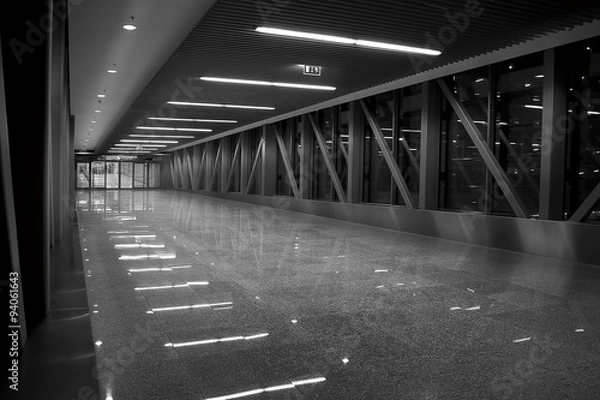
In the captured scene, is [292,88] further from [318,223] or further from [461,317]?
[461,317]

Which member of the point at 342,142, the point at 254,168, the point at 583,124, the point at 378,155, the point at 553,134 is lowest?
the point at 254,168

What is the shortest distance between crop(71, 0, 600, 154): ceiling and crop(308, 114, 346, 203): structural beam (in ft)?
12.3

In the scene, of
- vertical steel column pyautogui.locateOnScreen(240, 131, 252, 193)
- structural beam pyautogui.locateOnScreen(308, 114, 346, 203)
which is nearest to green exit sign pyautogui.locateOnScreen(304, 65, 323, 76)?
structural beam pyautogui.locateOnScreen(308, 114, 346, 203)

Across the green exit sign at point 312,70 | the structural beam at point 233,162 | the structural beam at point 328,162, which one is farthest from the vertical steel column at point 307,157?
the structural beam at point 233,162

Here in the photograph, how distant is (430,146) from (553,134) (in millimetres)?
4230

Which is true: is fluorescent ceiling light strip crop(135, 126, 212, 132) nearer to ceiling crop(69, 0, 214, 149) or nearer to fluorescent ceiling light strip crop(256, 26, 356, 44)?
ceiling crop(69, 0, 214, 149)

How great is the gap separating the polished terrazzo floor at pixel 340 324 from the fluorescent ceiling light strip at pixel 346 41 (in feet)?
13.6

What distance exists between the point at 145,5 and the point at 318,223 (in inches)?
392

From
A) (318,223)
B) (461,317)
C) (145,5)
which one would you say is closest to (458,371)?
(461,317)

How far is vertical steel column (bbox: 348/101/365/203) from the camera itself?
58.2 ft

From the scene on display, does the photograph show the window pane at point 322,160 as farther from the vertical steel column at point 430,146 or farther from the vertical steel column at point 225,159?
the vertical steel column at point 225,159

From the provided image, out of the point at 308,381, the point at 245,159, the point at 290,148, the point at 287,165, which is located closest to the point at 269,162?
the point at 290,148

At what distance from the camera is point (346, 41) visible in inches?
373

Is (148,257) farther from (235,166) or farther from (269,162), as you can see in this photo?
(235,166)
